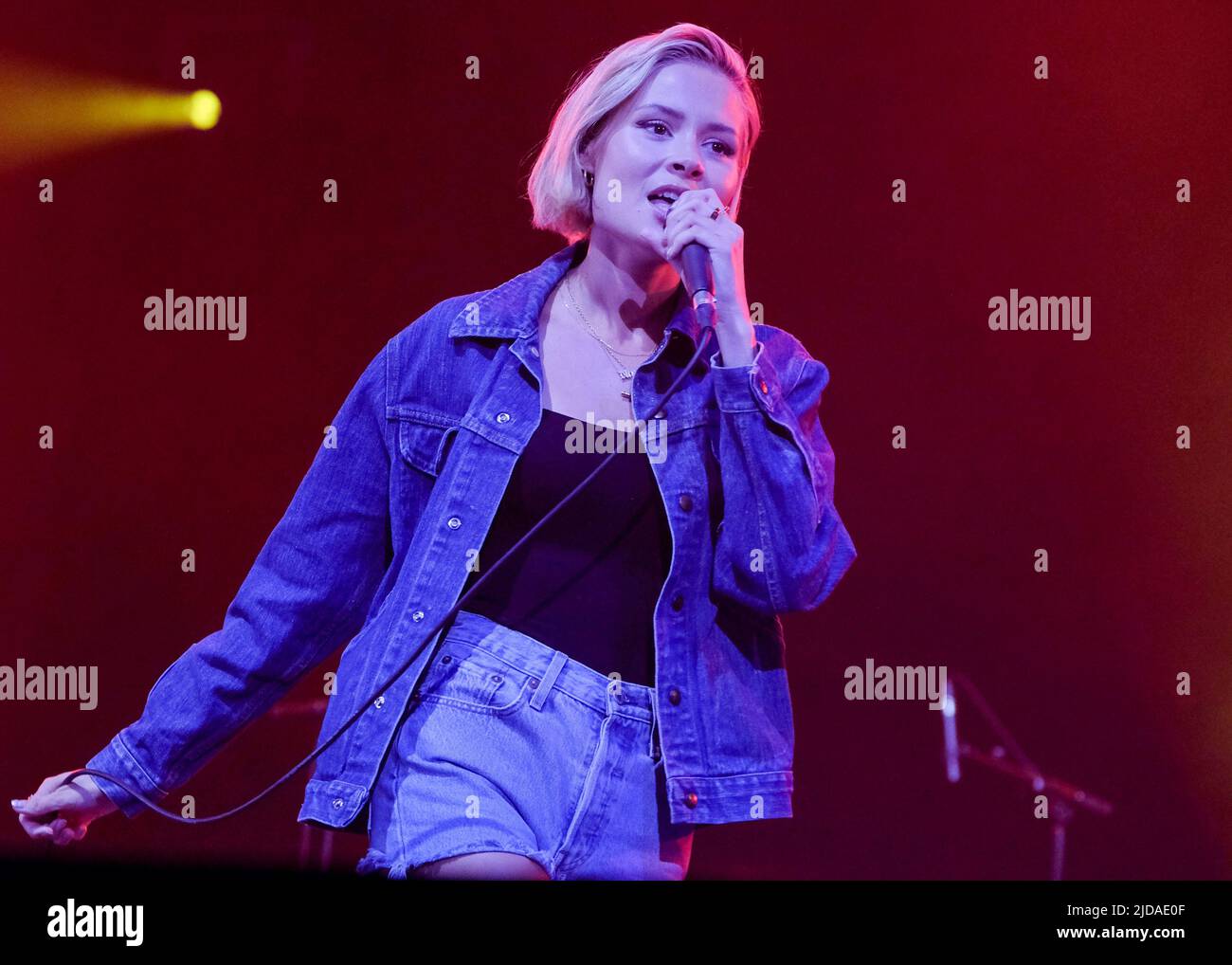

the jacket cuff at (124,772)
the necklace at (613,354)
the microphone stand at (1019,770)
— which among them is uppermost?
the necklace at (613,354)

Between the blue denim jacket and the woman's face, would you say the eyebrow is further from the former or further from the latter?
the blue denim jacket

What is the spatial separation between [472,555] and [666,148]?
587 mm

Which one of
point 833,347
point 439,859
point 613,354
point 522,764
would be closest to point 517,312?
point 613,354

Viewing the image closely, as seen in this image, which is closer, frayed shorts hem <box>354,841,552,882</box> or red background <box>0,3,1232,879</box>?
frayed shorts hem <box>354,841,552,882</box>

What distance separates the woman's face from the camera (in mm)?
1765

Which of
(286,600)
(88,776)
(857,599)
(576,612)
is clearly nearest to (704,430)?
(576,612)

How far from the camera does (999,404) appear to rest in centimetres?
314

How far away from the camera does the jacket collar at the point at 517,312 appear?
5.84 feet

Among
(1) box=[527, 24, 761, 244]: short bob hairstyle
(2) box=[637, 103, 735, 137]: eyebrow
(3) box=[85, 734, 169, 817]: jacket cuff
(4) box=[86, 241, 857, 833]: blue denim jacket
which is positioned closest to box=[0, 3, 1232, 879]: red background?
(1) box=[527, 24, 761, 244]: short bob hairstyle

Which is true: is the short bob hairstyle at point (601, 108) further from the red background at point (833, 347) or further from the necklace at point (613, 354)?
the red background at point (833, 347)

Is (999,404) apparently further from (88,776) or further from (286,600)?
(88,776)

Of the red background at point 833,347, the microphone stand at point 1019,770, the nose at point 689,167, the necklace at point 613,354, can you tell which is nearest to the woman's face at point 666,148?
the nose at point 689,167

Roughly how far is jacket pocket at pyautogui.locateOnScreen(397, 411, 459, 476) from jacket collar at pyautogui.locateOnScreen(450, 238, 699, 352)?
12 centimetres

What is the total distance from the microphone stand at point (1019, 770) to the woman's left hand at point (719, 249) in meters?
1.77
